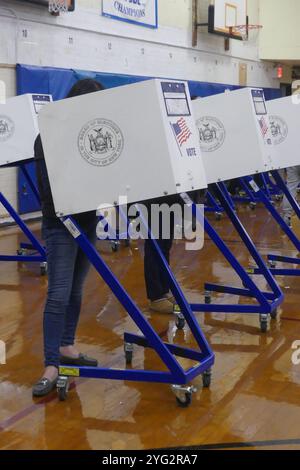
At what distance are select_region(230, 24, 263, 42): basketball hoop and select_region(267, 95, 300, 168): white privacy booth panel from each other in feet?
27.7

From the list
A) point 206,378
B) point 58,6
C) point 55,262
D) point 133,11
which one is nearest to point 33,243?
point 55,262

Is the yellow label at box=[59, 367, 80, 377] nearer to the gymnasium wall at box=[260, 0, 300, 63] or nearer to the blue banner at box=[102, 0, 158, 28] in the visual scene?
the blue banner at box=[102, 0, 158, 28]

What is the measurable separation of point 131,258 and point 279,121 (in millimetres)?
1907

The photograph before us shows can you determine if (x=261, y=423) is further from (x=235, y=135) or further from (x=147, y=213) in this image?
(x=235, y=135)

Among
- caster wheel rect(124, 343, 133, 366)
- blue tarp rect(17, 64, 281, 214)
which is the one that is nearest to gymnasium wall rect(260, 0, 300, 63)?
blue tarp rect(17, 64, 281, 214)

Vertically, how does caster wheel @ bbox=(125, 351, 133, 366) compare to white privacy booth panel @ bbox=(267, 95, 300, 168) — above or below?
below

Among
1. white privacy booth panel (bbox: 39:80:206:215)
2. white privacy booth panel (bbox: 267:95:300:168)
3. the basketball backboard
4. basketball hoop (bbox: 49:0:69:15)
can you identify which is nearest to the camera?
white privacy booth panel (bbox: 39:80:206:215)

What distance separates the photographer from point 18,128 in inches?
210

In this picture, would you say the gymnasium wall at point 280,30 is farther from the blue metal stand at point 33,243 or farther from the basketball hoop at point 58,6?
the blue metal stand at point 33,243

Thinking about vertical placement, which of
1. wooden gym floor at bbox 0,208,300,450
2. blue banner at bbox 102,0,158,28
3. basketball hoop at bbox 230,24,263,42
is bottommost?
wooden gym floor at bbox 0,208,300,450

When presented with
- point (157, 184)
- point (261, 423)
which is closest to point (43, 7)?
point (157, 184)

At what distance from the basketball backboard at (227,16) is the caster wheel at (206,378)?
1007cm

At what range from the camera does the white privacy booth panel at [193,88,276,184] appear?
13.1 feet

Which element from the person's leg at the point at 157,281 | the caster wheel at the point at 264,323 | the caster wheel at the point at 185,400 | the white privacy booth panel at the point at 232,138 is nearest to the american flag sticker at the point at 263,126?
the white privacy booth panel at the point at 232,138
